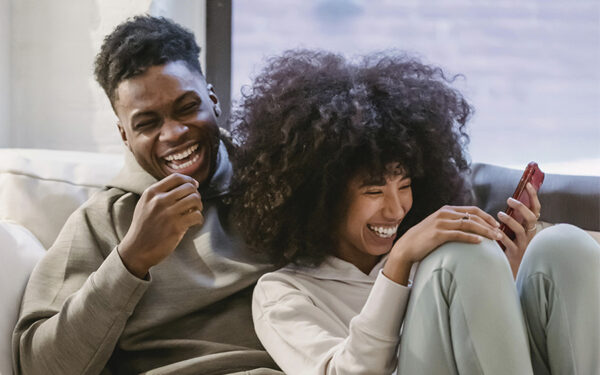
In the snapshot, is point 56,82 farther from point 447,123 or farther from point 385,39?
point 447,123

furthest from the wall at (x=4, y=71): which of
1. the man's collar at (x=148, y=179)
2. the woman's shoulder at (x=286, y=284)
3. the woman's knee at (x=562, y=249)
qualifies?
the woman's knee at (x=562, y=249)

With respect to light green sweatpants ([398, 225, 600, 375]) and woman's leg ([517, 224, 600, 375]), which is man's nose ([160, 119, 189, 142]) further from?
woman's leg ([517, 224, 600, 375])

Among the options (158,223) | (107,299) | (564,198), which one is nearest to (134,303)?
(107,299)

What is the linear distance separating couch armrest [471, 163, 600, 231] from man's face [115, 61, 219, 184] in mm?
614

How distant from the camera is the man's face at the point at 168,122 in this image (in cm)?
154

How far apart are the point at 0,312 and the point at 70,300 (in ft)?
0.50

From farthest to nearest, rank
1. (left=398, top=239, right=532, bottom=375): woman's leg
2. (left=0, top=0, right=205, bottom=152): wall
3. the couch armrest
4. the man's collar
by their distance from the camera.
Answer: (left=0, top=0, right=205, bottom=152): wall
the couch armrest
the man's collar
(left=398, top=239, right=532, bottom=375): woman's leg

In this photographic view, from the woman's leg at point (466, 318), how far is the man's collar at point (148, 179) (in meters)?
0.57

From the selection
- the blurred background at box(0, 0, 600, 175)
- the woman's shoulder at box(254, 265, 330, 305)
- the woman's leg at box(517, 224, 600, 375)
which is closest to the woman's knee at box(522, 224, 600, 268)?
the woman's leg at box(517, 224, 600, 375)

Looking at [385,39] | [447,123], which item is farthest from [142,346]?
[385,39]

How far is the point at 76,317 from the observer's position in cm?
139

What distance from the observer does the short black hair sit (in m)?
1.56

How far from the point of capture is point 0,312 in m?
1.47

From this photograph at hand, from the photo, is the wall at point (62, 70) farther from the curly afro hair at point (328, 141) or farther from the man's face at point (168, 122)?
the curly afro hair at point (328, 141)
